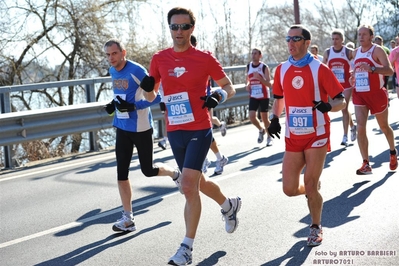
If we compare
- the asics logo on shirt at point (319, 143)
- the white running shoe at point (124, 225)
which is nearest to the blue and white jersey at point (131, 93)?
the white running shoe at point (124, 225)

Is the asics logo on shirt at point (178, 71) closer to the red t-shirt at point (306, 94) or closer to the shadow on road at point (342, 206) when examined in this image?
the red t-shirt at point (306, 94)

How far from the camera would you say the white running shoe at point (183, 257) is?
5.55 metres

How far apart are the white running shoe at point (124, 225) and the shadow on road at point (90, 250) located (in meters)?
0.07

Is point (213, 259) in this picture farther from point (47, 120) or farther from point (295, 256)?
point (47, 120)

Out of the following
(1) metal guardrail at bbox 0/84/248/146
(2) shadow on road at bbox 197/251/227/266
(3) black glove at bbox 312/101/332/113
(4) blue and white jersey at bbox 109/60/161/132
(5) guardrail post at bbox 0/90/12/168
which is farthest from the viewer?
(5) guardrail post at bbox 0/90/12/168

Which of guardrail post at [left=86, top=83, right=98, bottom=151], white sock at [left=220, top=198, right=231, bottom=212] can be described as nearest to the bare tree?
guardrail post at [left=86, top=83, right=98, bottom=151]

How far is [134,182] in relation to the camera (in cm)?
992

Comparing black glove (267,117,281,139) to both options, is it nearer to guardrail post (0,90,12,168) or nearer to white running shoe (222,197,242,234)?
white running shoe (222,197,242,234)

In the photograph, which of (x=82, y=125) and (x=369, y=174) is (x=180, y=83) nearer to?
(x=369, y=174)

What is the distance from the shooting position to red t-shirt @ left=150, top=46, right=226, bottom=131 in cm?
591

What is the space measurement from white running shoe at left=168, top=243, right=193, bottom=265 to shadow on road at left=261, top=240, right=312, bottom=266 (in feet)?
1.99

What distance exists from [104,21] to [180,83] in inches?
561

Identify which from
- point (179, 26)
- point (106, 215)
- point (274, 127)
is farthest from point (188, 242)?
point (106, 215)

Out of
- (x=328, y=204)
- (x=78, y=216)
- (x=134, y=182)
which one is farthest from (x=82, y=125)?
(x=328, y=204)
